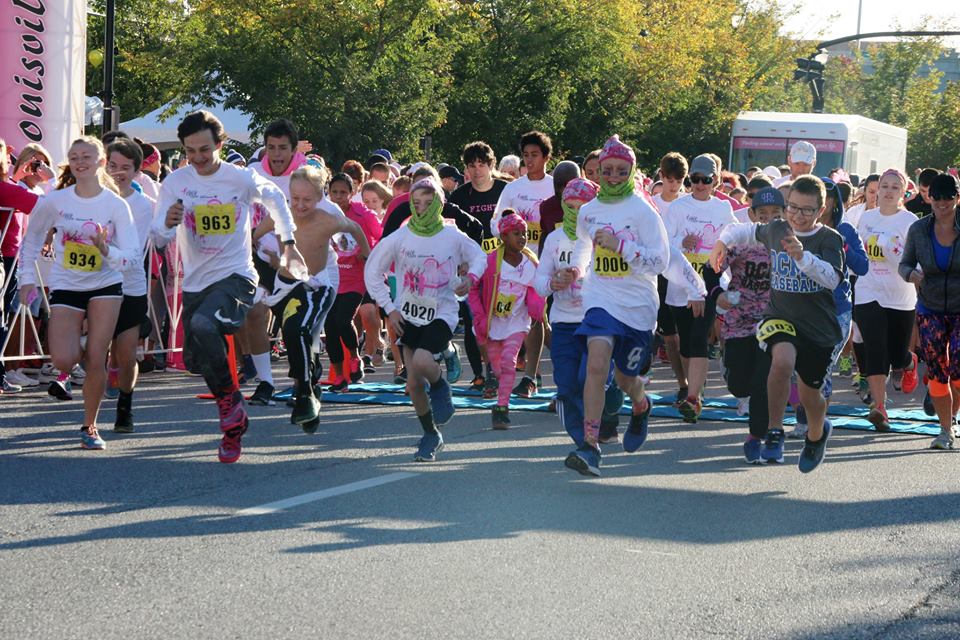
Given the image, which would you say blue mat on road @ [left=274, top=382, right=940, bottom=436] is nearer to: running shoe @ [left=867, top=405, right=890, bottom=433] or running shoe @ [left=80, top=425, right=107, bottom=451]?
running shoe @ [left=867, top=405, right=890, bottom=433]

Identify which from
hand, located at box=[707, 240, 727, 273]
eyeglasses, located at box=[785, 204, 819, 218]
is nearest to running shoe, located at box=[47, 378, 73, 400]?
hand, located at box=[707, 240, 727, 273]

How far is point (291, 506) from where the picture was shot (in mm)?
7441

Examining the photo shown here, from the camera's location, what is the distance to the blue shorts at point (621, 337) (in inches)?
341

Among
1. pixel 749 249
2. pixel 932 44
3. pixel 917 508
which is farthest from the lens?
pixel 932 44

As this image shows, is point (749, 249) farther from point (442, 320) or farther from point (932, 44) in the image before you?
point (932, 44)

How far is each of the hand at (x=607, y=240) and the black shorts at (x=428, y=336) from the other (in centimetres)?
136

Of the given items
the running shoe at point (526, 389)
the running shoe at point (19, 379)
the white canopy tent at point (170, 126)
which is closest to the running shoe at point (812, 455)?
the running shoe at point (526, 389)

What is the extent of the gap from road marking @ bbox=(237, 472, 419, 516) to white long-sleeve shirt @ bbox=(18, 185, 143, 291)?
7.10 feet

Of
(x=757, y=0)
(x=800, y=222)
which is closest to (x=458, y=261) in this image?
(x=800, y=222)

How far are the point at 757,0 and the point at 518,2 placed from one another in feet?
76.6

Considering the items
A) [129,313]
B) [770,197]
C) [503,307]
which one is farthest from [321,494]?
[503,307]

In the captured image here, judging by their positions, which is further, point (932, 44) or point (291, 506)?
point (932, 44)

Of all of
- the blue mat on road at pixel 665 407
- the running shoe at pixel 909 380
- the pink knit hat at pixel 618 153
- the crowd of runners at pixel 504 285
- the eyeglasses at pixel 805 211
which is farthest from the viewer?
the running shoe at pixel 909 380

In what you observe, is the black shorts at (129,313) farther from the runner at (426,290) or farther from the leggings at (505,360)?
the leggings at (505,360)
